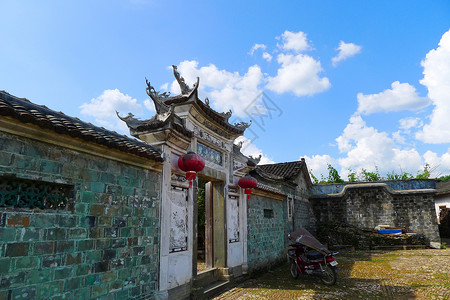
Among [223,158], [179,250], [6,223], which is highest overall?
[223,158]

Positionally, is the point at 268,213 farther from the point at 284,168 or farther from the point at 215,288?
the point at 284,168

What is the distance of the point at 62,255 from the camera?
11.8ft

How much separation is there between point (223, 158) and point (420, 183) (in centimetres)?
1558

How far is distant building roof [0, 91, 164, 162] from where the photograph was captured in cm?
309

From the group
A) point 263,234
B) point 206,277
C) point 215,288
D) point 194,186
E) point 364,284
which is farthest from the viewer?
point 263,234

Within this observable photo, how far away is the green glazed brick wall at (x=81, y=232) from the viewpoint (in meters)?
3.18

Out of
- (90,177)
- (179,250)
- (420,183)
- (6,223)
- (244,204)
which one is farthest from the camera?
(420,183)

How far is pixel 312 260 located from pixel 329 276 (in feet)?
1.87

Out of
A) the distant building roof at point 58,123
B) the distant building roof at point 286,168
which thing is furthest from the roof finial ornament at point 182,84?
the distant building roof at point 286,168

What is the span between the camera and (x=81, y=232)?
153 inches

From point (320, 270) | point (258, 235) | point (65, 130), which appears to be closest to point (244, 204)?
point (258, 235)

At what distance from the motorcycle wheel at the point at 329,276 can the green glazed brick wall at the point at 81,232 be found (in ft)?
16.0

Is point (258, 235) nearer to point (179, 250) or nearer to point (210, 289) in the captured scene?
point (210, 289)

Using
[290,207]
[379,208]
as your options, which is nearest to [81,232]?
[290,207]
